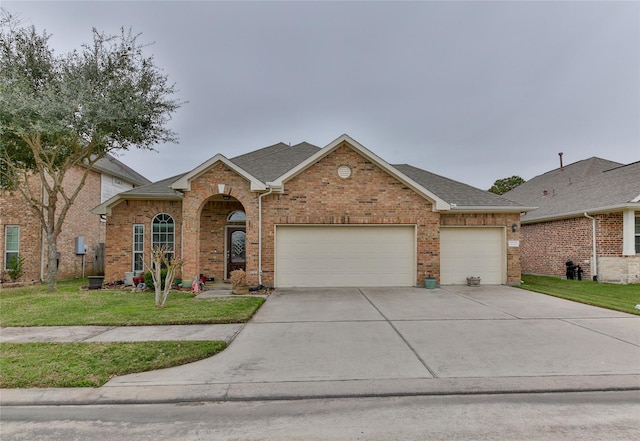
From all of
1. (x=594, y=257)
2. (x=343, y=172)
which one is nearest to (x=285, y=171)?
(x=343, y=172)

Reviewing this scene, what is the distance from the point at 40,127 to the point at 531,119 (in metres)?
20.1

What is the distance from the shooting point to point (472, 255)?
12.9 meters

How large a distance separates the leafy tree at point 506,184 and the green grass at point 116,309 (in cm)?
3851

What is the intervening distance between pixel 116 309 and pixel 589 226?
17.3 metres

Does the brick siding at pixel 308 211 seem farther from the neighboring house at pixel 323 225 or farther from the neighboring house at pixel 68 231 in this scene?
the neighboring house at pixel 68 231

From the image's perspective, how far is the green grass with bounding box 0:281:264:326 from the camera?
23.2ft

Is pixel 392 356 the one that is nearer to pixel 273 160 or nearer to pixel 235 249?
pixel 235 249

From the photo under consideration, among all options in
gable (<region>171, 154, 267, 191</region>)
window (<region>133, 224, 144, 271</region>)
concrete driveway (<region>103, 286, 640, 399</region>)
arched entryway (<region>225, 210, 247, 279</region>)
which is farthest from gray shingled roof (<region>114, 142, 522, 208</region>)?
concrete driveway (<region>103, 286, 640, 399</region>)

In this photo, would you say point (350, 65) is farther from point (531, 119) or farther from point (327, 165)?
point (531, 119)

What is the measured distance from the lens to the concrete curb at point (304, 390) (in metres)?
3.79

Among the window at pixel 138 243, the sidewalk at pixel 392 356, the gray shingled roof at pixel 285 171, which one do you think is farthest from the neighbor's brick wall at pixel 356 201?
the window at pixel 138 243

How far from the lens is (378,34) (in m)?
12.6

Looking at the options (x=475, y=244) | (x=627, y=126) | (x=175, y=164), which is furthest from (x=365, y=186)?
(x=175, y=164)

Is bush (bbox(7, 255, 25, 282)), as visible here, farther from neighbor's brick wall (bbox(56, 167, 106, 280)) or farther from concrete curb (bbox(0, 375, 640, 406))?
concrete curb (bbox(0, 375, 640, 406))
